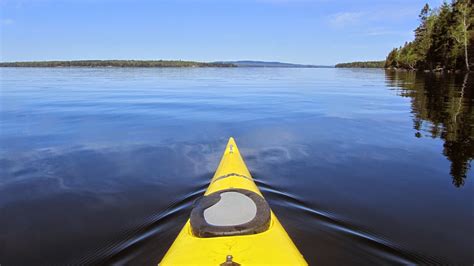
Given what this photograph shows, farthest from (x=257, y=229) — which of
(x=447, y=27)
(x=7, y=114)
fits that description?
(x=447, y=27)

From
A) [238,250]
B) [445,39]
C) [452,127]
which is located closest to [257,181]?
[238,250]

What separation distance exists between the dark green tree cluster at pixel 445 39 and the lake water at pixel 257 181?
51.0 meters

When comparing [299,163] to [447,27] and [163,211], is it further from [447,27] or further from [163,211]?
[447,27]

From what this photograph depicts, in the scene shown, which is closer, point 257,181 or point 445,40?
point 257,181

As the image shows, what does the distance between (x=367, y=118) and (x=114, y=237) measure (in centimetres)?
1389

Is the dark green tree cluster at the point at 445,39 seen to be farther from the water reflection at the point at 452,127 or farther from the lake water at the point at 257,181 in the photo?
the lake water at the point at 257,181

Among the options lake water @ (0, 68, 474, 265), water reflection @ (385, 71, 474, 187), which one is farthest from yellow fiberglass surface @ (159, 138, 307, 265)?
water reflection @ (385, 71, 474, 187)

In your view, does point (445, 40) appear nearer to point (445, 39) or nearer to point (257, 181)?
point (445, 39)

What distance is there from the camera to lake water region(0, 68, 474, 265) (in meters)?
4.84

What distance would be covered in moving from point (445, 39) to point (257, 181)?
71600 mm

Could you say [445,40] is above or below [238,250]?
above

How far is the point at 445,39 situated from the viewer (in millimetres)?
62500

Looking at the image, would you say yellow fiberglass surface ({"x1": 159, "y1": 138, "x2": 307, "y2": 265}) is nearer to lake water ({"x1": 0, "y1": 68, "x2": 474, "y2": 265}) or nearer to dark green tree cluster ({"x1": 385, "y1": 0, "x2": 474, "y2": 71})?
lake water ({"x1": 0, "y1": 68, "x2": 474, "y2": 265})

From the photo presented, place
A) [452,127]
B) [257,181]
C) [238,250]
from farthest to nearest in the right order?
[452,127], [257,181], [238,250]
